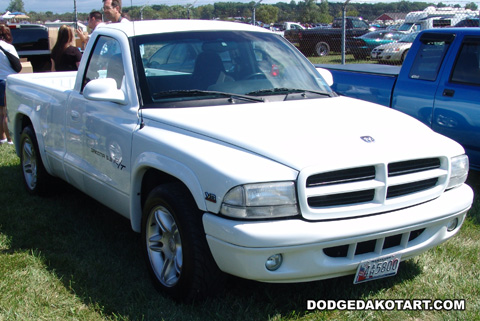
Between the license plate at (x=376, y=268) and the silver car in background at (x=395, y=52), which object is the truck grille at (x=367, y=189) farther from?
the silver car in background at (x=395, y=52)

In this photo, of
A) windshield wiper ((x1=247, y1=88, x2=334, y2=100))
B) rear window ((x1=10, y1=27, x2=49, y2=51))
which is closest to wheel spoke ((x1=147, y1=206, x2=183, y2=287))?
windshield wiper ((x1=247, y1=88, x2=334, y2=100))

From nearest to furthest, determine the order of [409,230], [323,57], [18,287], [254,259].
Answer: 1. [254,259]
2. [409,230]
3. [18,287]
4. [323,57]

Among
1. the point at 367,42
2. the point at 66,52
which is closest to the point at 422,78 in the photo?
the point at 66,52

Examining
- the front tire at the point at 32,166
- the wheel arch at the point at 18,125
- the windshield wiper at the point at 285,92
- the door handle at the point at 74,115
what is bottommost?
the front tire at the point at 32,166

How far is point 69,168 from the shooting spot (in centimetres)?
494

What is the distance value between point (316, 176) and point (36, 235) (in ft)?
9.45

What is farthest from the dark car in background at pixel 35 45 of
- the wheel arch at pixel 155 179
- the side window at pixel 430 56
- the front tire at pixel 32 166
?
the wheel arch at pixel 155 179

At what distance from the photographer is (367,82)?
275 inches

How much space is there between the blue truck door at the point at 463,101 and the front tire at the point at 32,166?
4229 millimetres

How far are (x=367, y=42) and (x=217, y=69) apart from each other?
18.9 meters

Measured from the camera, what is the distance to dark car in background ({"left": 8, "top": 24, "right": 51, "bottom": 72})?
13297mm

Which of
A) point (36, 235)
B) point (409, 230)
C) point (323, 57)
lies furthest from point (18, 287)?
point (323, 57)

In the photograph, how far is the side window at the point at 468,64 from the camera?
6.08m

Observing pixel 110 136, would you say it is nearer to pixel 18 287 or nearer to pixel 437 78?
pixel 18 287
